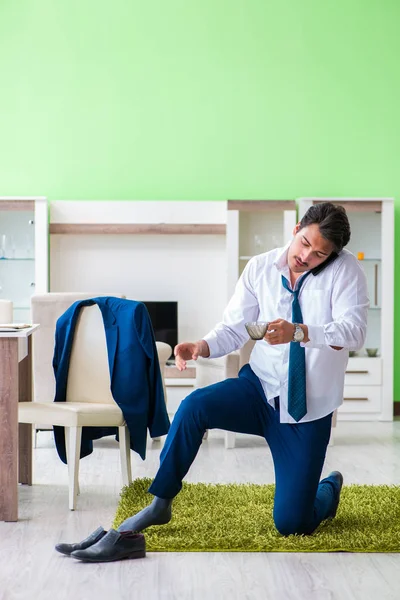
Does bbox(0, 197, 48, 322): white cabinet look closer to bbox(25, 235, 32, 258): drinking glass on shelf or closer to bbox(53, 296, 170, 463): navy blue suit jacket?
bbox(25, 235, 32, 258): drinking glass on shelf

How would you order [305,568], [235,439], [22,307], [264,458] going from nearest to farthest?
[305,568], [264,458], [235,439], [22,307]

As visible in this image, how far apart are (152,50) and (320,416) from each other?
167 inches

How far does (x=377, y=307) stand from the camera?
252 inches

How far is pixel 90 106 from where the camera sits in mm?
6586

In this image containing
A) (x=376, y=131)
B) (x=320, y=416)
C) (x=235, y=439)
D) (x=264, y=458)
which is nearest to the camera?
(x=320, y=416)

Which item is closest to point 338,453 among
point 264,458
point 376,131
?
point 264,458

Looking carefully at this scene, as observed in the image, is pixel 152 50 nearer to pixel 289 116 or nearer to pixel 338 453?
pixel 289 116

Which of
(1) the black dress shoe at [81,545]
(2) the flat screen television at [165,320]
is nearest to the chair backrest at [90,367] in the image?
(1) the black dress shoe at [81,545]

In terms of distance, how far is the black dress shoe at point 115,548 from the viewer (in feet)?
9.28

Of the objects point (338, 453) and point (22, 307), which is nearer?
point (338, 453)

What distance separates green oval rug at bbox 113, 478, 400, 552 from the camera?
9.78 ft

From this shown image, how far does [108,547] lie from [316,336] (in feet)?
3.19

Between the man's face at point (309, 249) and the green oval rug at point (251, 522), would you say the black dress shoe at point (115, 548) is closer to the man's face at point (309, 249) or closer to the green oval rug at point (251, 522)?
the green oval rug at point (251, 522)

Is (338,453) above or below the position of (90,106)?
below
